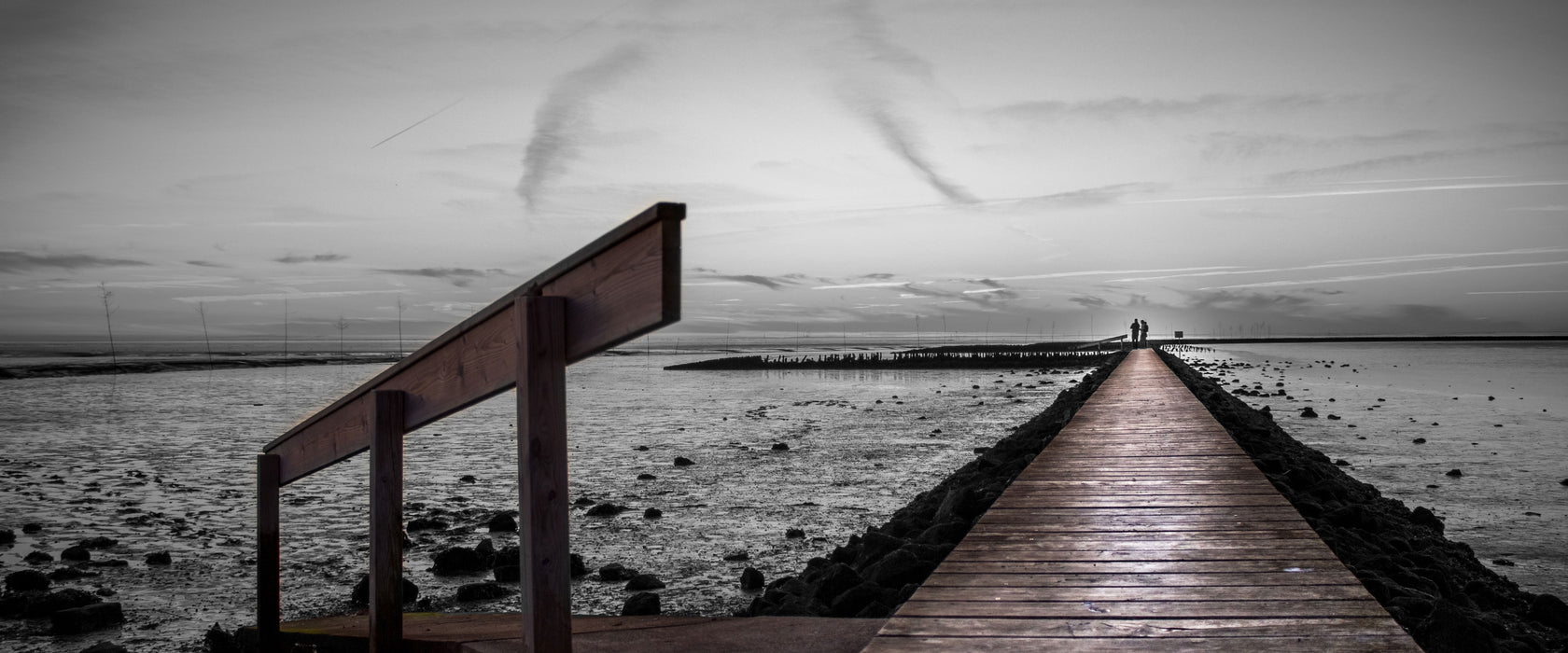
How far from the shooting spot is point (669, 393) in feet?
107

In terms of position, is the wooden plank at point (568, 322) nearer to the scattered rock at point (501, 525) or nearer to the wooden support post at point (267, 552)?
the wooden support post at point (267, 552)

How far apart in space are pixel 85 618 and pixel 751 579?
4507mm

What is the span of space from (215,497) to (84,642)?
6.07 metres

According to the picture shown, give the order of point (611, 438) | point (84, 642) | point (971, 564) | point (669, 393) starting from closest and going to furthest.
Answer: point (971, 564) < point (84, 642) < point (611, 438) < point (669, 393)

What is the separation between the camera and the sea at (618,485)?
728 centimetres

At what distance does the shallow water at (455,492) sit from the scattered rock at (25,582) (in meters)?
0.40

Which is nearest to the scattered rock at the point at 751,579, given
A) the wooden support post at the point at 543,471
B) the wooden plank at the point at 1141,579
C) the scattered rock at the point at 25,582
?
the wooden plank at the point at 1141,579

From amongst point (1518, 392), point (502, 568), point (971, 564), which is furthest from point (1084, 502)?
point (1518, 392)

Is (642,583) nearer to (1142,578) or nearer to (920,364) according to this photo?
(1142,578)

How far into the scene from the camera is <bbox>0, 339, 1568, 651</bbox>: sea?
23.9 feet

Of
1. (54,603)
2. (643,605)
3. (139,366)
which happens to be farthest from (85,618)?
(139,366)

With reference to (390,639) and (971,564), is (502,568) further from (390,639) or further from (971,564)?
(971,564)

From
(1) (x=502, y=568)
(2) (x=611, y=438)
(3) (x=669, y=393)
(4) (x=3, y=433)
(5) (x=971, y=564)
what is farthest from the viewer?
(3) (x=669, y=393)

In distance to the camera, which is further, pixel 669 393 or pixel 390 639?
pixel 669 393
